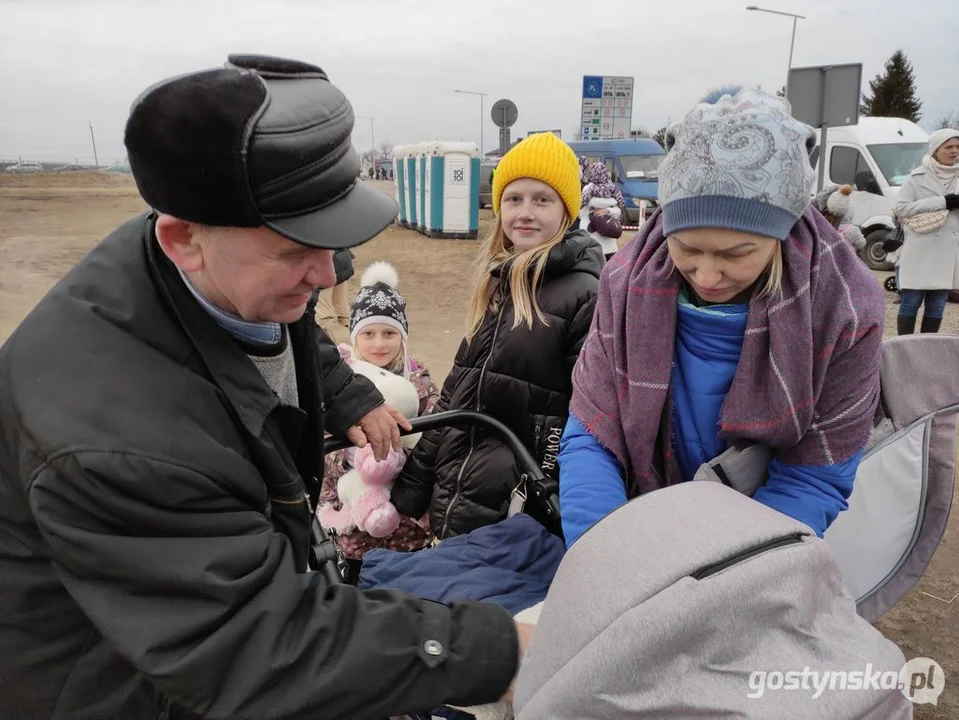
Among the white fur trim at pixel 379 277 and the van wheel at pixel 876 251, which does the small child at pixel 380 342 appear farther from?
the van wheel at pixel 876 251

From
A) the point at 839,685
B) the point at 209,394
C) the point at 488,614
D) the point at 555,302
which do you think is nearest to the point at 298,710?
the point at 488,614

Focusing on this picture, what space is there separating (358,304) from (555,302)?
1.07 metres

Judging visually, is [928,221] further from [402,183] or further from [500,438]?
[402,183]

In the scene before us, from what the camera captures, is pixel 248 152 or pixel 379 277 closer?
pixel 248 152

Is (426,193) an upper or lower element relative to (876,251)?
upper

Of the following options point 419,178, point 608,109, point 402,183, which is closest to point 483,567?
point 419,178

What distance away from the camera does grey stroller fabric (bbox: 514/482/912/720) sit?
783 millimetres

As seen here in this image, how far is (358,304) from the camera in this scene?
9.58 feet

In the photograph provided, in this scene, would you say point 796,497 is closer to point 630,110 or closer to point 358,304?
point 358,304

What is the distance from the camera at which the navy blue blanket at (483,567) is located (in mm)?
1396

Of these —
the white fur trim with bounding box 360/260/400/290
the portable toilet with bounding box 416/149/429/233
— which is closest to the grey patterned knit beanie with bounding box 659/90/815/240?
the white fur trim with bounding box 360/260/400/290

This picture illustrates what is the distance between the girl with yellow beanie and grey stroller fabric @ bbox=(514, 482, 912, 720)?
110 cm

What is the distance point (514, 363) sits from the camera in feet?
7.00

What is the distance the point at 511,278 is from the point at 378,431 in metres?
0.70
